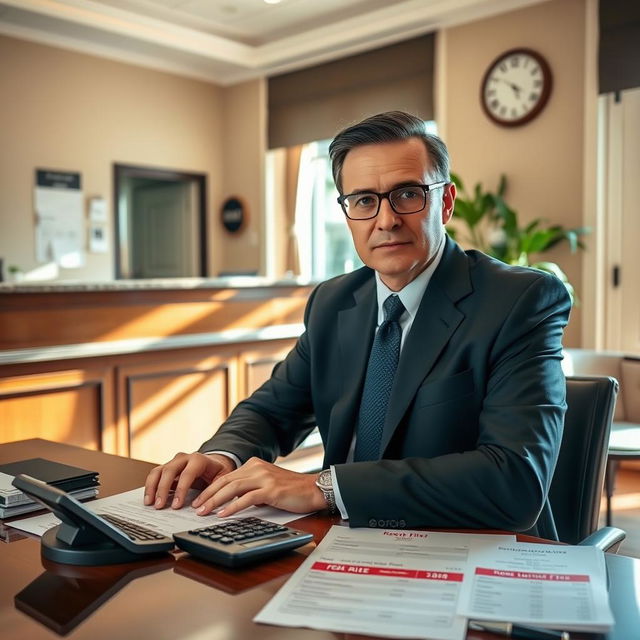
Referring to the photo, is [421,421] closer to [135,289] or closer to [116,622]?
[116,622]

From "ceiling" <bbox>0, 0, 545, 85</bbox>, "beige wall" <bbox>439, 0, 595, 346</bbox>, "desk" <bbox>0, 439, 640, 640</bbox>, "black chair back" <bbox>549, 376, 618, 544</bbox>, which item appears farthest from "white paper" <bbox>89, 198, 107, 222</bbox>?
"desk" <bbox>0, 439, 640, 640</bbox>

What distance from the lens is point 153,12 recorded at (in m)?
5.92

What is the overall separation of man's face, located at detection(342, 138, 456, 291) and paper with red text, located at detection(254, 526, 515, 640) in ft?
1.91

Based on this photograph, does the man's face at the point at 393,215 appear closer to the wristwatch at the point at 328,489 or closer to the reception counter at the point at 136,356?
the wristwatch at the point at 328,489

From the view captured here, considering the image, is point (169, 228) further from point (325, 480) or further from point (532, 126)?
point (325, 480)

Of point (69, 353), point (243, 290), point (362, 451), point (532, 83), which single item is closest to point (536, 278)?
point (362, 451)

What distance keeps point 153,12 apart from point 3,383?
417cm

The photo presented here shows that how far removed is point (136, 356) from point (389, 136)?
210cm

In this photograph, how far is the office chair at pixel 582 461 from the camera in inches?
57.4

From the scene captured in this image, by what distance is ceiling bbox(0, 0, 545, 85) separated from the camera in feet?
17.8

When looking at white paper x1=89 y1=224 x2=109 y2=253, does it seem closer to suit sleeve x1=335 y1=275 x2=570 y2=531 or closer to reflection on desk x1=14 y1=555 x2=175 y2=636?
suit sleeve x1=335 y1=275 x2=570 y2=531

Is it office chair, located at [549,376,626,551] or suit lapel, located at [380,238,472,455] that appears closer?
suit lapel, located at [380,238,472,455]

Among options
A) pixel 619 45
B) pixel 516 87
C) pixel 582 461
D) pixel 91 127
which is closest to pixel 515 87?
pixel 516 87

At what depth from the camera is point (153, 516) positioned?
1116mm
